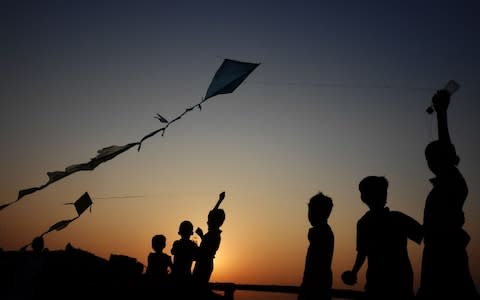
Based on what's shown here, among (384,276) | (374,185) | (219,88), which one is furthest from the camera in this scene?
(219,88)

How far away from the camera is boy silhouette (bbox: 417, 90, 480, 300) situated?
108 inches

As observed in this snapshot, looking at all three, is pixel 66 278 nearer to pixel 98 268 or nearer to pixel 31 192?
pixel 98 268

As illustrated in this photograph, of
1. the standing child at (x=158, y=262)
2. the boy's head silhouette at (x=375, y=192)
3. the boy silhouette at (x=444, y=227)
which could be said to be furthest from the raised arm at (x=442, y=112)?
the standing child at (x=158, y=262)

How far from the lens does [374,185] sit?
11.5 feet

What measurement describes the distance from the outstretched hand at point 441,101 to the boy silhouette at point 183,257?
4304mm

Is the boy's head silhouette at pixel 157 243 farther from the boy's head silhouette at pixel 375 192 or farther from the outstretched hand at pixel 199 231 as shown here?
the boy's head silhouette at pixel 375 192

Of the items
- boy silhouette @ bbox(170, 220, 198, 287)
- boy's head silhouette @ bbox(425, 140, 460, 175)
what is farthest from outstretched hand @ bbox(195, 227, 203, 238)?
boy's head silhouette @ bbox(425, 140, 460, 175)

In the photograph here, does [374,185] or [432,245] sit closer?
[432,245]

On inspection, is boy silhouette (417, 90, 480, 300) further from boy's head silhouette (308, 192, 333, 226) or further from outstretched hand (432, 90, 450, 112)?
boy's head silhouette (308, 192, 333, 226)

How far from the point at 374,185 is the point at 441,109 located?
0.90 m

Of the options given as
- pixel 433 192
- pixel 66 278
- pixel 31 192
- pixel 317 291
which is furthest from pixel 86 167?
pixel 433 192

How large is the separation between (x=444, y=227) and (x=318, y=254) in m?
1.42

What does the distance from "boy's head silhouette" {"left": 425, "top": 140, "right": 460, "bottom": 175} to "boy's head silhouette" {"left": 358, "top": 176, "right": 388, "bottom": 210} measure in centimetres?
51

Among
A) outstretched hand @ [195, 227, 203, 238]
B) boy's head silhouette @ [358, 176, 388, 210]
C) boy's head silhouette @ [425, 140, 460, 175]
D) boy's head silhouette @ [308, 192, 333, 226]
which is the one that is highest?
boy's head silhouette @ [425, 140, 460, 175]
